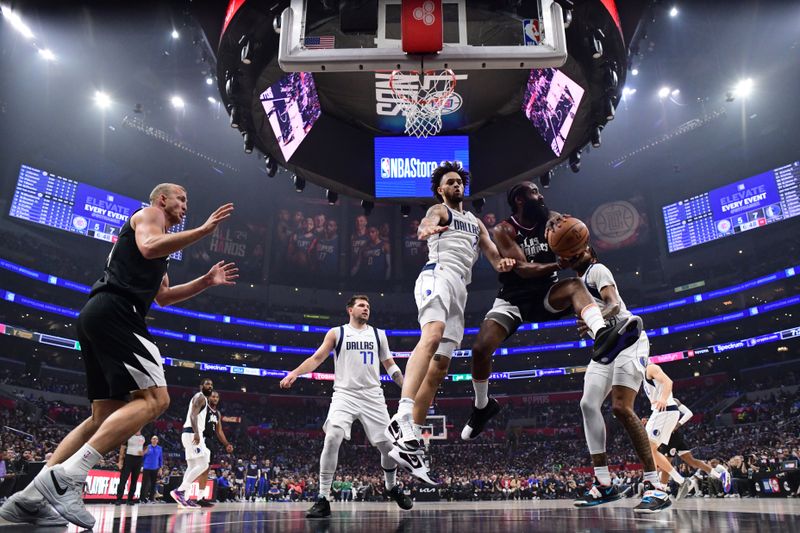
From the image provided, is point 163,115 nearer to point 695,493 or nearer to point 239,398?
point 239,398

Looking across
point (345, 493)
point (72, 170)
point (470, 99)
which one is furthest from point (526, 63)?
point (72, 170)

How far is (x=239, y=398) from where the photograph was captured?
41844 millimetres

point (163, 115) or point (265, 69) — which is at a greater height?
point (163, 115)

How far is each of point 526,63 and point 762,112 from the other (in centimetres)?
3906

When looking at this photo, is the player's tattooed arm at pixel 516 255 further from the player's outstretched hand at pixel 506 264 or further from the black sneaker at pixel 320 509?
the black sneaker at pixel 320 509

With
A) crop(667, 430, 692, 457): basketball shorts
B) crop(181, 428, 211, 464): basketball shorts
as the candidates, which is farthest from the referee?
crop(667, 430, 692, 457): basketball shorts

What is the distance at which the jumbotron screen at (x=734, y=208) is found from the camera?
1323 inches

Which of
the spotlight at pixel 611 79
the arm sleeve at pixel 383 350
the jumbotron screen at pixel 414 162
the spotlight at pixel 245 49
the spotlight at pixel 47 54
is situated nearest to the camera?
the arm sleeve at pixel 383 350

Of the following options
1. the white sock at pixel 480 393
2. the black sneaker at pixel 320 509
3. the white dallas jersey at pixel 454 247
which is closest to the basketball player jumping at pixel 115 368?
the white dallas jersey at pixel 454 247

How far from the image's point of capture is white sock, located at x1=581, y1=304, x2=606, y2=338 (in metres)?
5.01

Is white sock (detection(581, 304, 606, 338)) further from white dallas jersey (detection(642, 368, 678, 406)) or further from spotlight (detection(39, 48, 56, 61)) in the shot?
spotlight (detection(39, 48, 56, 61))

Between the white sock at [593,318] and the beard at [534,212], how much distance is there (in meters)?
1.22

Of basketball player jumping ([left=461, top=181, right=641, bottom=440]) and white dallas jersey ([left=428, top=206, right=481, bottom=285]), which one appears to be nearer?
white dallas jersey ([left=428, top=206, right=481, bottom=285])

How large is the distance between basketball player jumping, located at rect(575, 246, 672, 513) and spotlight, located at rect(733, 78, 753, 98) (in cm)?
3626
